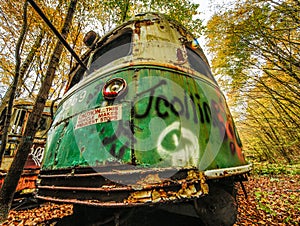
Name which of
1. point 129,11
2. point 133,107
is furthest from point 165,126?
point 129,11

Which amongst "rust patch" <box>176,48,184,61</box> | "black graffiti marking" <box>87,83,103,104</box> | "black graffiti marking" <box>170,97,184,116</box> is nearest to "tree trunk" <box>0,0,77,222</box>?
"black graffiti marking" <box>87,83,103,104</box>

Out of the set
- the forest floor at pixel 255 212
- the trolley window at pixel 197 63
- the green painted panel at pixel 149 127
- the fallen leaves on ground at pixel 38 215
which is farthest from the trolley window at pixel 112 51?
the fallen leaves on ground at pixel 38 215

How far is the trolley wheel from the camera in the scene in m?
1.78

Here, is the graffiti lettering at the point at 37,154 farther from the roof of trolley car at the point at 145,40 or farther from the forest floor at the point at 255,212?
the roof of trolley car at the point at 145,40

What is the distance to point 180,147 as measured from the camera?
162cm

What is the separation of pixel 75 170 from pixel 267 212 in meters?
4.25

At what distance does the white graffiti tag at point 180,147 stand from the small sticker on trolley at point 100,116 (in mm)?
510

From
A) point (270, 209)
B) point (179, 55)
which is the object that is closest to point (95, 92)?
point (179, 55)

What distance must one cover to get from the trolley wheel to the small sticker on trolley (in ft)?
3.99

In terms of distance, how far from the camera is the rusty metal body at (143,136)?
4.57ft

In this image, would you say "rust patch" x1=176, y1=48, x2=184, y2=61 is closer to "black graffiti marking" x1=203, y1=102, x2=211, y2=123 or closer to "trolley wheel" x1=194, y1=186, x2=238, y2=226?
"black graffiti marking" x1=203, y1=102, x2=211, y2=123

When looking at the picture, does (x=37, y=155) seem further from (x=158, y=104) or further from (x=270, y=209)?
(x=270, y=209)

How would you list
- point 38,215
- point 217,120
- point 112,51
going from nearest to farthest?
point 217,120 < point 112,51 < point 38,215

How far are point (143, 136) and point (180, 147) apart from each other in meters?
0.36
